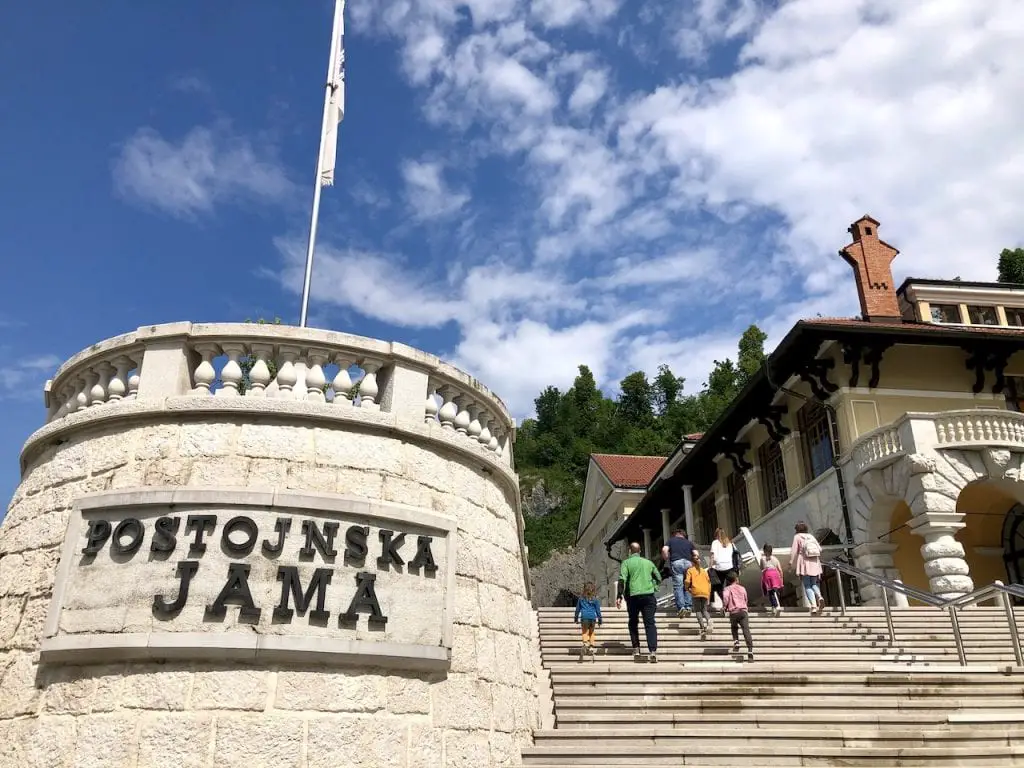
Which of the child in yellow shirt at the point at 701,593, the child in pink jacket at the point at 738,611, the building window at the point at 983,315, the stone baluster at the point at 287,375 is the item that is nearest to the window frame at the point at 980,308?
the building window at the point at 983,315

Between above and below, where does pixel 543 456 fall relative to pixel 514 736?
above

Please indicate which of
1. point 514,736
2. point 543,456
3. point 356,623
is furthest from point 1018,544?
point 543,456

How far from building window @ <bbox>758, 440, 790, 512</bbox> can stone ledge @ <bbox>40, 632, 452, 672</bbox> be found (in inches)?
754

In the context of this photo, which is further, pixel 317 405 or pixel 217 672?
pixel 317 405

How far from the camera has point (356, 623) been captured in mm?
5957

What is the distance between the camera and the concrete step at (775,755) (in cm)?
727

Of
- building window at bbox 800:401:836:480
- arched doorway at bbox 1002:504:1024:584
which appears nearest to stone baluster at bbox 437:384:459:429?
building window at bbox 800:401:836:480

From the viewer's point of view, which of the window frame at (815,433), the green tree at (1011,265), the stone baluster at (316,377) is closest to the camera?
the stone baluster at (316,377)

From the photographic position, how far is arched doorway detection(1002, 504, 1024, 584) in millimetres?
18766

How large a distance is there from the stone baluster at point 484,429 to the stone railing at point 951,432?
38.9 feet

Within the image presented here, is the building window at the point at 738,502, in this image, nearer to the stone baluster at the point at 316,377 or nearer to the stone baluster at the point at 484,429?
the stone baluster at the point at 484,429

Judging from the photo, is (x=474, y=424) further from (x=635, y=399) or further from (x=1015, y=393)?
(x=635, y=399)

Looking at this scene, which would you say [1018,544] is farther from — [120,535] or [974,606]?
[120,535]

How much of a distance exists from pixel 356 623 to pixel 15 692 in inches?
94.4
